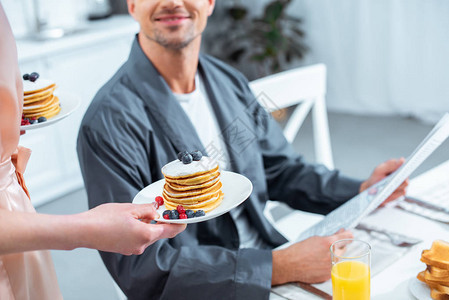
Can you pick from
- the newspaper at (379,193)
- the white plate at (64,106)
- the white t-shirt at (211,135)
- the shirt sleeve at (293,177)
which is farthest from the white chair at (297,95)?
the white plate at (64,106)

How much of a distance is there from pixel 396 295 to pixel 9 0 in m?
3.45

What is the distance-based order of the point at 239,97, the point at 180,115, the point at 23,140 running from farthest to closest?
the point at 23,140 → the point at 239,97 → the point at 180,115

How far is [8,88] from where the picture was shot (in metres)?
→ 0.71

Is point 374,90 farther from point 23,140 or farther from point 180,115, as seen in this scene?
point 180,115

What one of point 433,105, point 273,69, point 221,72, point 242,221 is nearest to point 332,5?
point 273,69

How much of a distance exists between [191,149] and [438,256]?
0.61m

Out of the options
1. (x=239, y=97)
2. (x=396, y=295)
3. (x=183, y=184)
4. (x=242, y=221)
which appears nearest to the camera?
(x=183, y=184)

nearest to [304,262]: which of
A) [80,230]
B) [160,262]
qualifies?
[160,262]

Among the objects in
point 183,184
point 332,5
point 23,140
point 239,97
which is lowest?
point 23,140

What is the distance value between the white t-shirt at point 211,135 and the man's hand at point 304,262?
34 centimetres

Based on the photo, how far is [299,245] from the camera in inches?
45.0

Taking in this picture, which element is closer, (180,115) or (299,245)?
(299,245)

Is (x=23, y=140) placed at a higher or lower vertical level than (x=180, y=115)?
lower

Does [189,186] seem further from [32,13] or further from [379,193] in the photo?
[32,13]
